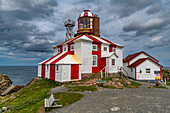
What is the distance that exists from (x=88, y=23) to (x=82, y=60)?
A: 11.2 m

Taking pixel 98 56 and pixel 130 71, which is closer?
pixel 98 56

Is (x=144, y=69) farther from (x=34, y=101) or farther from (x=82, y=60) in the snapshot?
(x=34, y=101)

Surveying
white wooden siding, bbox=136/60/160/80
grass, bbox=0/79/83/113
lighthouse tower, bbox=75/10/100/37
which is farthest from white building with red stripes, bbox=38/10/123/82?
white wooden siding, bbox=136/60/160/80

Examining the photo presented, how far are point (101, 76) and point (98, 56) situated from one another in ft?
14.3

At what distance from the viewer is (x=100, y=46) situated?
21469mm

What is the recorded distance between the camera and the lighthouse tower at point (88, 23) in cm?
2523

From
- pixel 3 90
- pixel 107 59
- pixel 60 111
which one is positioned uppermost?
pixel 107 59

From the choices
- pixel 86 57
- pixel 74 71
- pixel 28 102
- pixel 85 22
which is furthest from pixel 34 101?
pixel 85 22

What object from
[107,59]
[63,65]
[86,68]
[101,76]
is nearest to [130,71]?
[107,59]

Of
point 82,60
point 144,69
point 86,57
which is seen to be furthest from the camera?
point 144,69

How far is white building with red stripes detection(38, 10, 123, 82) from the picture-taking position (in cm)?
1703

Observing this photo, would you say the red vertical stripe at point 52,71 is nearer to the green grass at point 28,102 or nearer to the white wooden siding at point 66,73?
the white wooden siding at point 66,73

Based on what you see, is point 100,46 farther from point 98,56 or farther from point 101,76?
point 101,76

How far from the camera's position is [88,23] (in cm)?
2548
